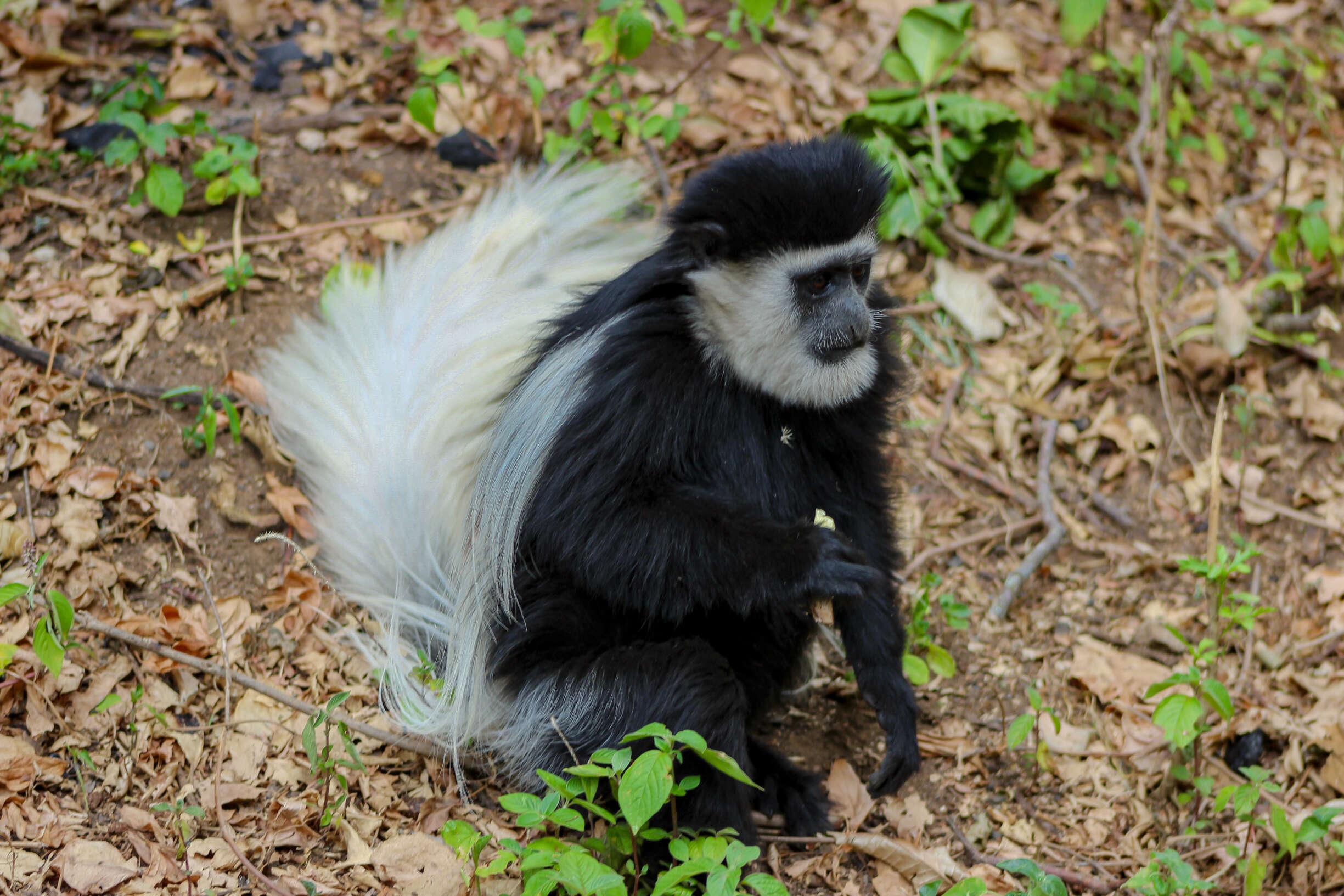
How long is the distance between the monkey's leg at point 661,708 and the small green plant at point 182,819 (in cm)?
92

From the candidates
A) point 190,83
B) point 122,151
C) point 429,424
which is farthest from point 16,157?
point 429,424

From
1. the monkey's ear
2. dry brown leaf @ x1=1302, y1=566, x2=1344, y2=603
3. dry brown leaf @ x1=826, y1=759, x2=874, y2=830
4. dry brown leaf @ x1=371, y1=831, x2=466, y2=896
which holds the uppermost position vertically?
the monkey's ear

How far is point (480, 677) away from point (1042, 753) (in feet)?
5.91

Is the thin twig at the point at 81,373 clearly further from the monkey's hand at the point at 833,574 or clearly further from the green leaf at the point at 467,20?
the monkey's hand at the point at 833,574

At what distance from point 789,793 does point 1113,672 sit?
1.32 m

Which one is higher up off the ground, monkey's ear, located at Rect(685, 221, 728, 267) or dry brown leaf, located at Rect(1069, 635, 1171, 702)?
monkey's ear, located at Rect(685, 221, 728, 267)

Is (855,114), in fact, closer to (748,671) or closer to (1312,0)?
(748,671)

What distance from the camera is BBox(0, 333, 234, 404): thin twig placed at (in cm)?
408

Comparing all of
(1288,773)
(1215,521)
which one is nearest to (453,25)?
(1215,521)

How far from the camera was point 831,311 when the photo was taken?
3.38 metres

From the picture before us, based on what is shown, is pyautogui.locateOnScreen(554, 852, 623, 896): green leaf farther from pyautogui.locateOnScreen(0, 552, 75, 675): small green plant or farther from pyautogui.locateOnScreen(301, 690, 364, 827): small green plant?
pyautogui.locateOnScreen(0, 552, 75, 675): small green plant

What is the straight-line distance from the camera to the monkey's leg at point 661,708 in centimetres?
318

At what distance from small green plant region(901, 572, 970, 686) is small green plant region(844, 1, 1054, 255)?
183 centimetres

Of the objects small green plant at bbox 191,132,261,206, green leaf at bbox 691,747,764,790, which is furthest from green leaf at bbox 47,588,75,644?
small green plant at bbox 191,132,261,206
